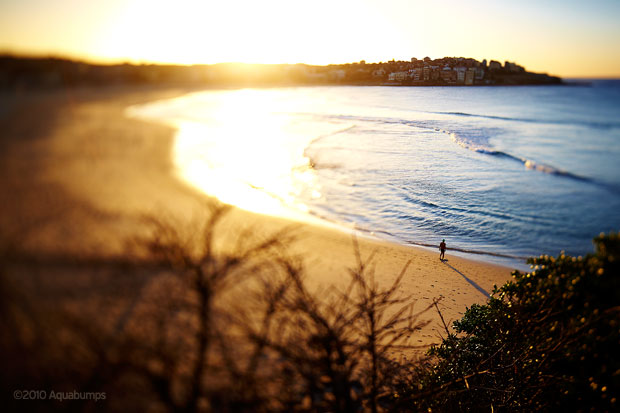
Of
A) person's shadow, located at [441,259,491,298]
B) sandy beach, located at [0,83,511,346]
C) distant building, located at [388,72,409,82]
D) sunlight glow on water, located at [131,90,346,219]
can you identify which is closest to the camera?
sandy beach, located at [0,83,511,346]

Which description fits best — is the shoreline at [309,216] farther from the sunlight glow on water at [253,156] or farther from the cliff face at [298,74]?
the cliff face at [298,74]

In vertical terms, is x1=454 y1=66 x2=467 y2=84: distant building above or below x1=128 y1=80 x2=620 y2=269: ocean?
above

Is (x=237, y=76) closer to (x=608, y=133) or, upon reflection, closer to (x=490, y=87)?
(x=490, y=87)

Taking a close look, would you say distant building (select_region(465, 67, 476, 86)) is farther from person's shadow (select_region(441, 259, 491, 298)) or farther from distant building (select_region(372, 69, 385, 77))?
person's shadow (select_region(441, 259, 491, 298))

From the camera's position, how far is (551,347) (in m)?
3.01

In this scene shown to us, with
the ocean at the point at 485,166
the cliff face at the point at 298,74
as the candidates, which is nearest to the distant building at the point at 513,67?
the cliff face at the point at 298,74

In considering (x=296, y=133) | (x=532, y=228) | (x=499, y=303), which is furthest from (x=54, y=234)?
(x=296, y=133)

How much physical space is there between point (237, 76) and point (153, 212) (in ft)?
19.3

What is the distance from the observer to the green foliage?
8.74 feet

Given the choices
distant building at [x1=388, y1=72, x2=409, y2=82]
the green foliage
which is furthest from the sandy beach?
distant building at [x1=388, y1=72, x2=409, y2=82]

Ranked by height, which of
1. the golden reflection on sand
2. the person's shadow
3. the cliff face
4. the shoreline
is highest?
the cliff face

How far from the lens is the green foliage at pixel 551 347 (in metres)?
2.66

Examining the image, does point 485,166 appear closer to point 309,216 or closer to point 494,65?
point 494,65

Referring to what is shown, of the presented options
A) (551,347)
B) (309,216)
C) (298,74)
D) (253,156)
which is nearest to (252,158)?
(253,156)
